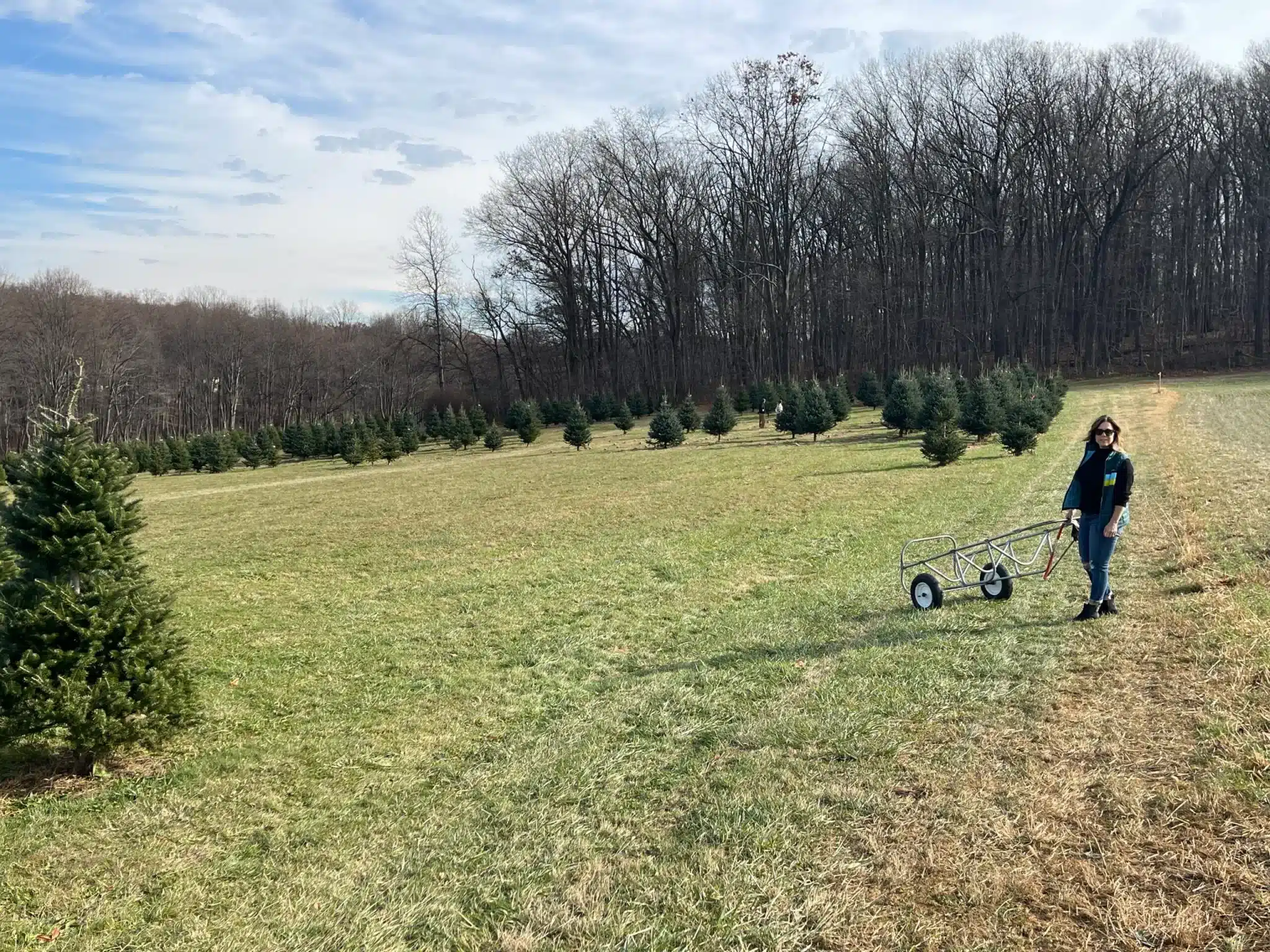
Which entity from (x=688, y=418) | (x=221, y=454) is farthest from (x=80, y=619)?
(x=221, y=454)

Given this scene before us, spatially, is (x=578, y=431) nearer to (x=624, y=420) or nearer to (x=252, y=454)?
(x=624, y=420)

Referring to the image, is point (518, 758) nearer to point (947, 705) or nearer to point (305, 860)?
point (305, 860)

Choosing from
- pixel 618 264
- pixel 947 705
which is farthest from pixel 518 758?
pixel 618 264

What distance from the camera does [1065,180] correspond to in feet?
165

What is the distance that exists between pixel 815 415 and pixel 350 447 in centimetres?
1823

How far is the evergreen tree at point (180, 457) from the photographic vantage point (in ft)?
112

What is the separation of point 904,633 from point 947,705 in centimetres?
174

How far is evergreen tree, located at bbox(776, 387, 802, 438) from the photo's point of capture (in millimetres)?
27422

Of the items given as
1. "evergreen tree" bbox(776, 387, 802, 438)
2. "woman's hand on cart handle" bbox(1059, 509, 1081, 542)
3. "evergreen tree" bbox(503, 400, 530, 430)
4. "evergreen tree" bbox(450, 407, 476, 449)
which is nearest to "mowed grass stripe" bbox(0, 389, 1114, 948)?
"woman's hand on cart handle" bbox(1059, 509, 1081, 542)

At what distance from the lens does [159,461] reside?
33625 millimetres

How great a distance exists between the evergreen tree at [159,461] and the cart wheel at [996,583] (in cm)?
3457

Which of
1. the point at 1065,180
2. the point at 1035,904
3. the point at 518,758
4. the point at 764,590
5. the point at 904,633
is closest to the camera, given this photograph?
the point at 1035,904

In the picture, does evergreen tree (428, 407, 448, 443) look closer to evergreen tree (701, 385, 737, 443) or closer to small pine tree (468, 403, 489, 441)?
small pine tree (468, 403, 489, 441)

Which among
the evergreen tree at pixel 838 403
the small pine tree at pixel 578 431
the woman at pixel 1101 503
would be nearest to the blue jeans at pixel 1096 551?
the woman at pixel 1101 503
